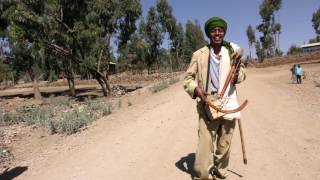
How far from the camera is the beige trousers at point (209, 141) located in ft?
17.4

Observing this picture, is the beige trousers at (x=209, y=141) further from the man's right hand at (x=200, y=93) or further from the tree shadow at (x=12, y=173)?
the tree shadow at (x=12, y=173)

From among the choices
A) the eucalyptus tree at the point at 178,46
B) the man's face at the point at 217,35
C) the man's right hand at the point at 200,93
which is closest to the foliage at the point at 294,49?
the eucalyptus tree at the point at 178,46

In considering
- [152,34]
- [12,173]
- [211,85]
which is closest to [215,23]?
[211,85]

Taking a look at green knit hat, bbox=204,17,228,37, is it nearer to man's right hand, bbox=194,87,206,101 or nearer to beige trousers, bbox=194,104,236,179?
man's right hand, bbox=194,87,206,101

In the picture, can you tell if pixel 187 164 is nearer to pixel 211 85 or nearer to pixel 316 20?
pixel 211 85

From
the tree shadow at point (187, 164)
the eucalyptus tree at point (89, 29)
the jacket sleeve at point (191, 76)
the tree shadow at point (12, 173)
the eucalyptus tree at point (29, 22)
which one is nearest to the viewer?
the jacket sleeve at point (191, 76)

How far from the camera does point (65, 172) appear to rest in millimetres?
7402

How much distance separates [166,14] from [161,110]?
183ft

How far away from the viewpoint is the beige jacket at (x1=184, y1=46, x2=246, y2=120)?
17.2 ft

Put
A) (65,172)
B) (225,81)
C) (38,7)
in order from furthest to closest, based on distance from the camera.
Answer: (38,7) → (65,172) → (225,81)

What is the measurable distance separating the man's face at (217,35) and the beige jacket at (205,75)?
14 centimetres

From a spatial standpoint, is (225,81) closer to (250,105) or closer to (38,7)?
(250,105)

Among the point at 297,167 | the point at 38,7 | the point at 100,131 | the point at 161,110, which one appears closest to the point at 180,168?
the point at 297,167

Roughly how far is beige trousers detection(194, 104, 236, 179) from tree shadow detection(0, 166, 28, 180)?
4328 mm
